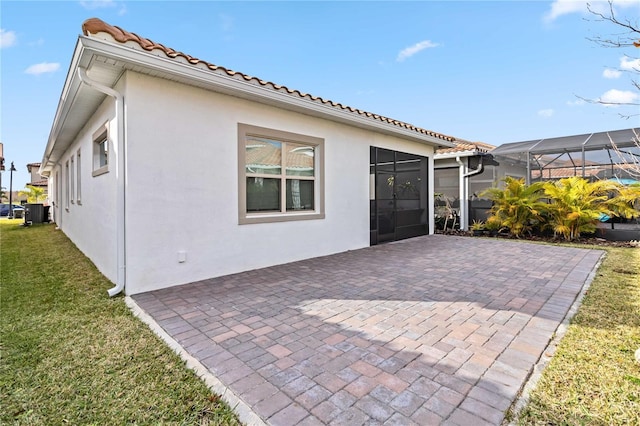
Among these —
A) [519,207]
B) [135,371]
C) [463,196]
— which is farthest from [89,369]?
[463,196]

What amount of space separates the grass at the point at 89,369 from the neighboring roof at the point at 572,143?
13752mm

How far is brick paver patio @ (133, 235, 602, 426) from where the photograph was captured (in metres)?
2.22

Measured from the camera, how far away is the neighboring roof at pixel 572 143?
1120 cm

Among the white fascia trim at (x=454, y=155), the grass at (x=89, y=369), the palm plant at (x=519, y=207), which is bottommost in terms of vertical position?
the grass at (x=89, y=369)

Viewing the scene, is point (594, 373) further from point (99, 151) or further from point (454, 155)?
point (454, 155)

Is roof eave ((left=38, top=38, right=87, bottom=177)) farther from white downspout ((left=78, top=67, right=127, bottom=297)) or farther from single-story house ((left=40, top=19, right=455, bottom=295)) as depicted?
white downspout ((left=78, top=67, right=127, bottom=297))

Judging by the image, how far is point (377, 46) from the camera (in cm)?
1195

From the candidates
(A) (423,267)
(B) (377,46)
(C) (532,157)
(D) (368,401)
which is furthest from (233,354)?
(C) (532,157)

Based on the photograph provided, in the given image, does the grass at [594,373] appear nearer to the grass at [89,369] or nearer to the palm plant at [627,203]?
the grass at [89,369]

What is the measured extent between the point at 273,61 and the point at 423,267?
364 inches

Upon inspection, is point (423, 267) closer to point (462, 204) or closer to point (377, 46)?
point (462, 204)

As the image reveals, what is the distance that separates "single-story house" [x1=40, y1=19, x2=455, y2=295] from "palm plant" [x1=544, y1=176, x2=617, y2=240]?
563 cm

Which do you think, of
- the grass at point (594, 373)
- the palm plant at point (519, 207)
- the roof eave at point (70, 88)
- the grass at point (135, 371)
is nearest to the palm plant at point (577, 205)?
the palm plant at point (519, 207)

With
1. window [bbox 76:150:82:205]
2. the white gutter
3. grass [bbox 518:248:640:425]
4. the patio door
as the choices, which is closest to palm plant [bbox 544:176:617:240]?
the white gutter
